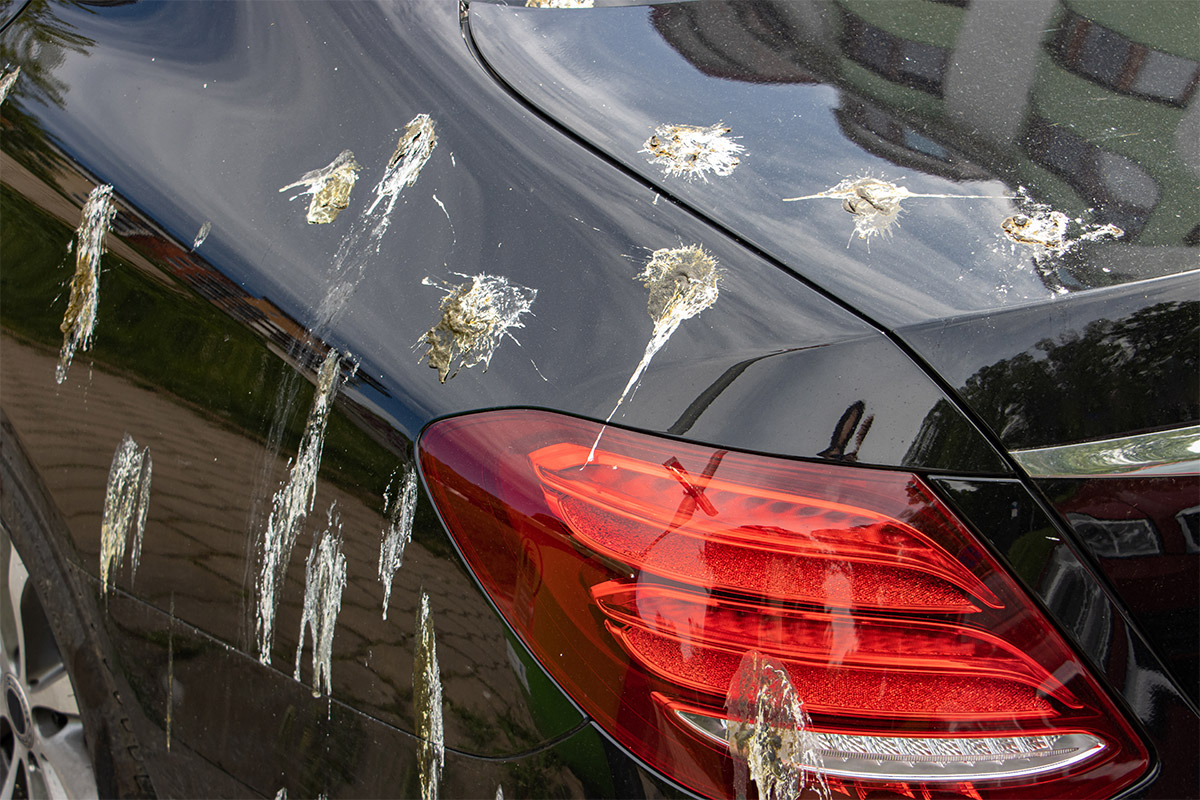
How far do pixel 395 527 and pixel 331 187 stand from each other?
496mm

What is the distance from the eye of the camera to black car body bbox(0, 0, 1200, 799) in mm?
1022

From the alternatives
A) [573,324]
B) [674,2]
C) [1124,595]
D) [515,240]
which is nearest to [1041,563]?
[1124,595]

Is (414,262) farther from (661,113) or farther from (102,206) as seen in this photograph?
(102,206)

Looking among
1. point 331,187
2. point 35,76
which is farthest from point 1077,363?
point 35,76

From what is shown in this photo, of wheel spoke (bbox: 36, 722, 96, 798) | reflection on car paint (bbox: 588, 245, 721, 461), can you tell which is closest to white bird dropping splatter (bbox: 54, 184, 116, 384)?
wheel spoke (bbox: 36, 722, 96, 798)

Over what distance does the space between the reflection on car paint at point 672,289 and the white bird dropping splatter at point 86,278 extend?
3.35ft

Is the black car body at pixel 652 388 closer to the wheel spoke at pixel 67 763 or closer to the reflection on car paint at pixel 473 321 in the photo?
the reflection on car paint at pixel 473 321

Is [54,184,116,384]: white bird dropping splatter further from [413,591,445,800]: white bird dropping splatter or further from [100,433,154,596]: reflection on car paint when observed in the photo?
[413,591,445,800]: white bird dropping splatter

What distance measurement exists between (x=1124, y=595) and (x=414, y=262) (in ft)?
2.99

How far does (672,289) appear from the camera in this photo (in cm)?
112

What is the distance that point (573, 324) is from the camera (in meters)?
1.15

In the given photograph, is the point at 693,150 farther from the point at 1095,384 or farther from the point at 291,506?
the point at 291,506

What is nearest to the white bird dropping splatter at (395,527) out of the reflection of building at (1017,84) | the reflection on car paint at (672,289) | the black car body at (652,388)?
the black car body at (652,388)

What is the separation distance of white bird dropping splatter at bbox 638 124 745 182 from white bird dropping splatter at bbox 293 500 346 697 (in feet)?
2.08
